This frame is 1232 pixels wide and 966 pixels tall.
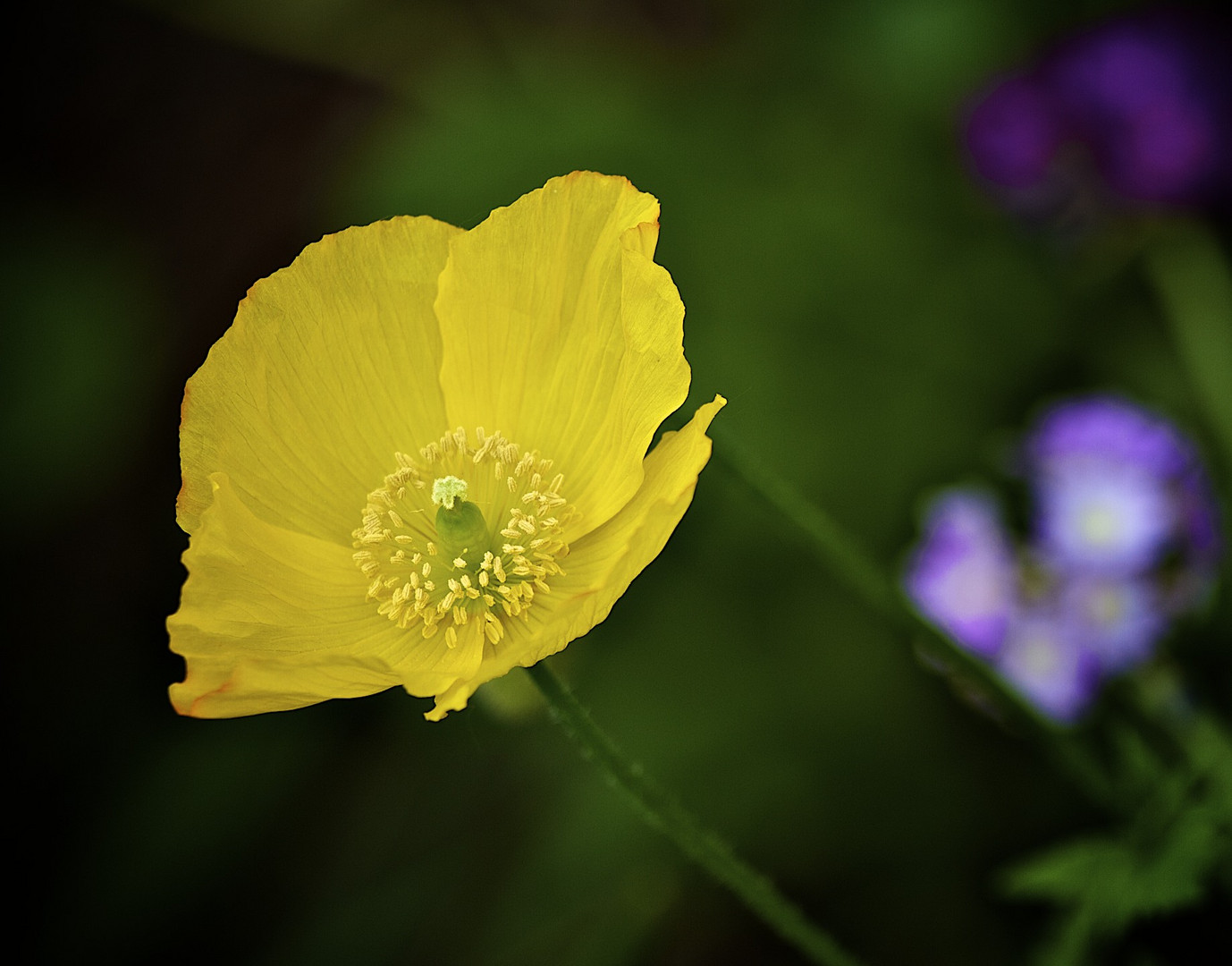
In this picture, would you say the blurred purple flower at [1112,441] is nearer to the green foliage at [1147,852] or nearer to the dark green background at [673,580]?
the dark green background at [673,580]

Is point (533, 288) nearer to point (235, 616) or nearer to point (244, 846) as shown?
point (235, 616)

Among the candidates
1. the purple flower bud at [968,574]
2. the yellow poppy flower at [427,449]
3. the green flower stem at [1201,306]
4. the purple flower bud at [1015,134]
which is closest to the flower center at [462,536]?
the yellow poppy flower at [427,449]

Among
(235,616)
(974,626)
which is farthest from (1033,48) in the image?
(235,616)

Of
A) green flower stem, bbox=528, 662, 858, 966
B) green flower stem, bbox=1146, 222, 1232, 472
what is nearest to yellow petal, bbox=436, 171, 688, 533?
green flower stem, bbox=528, 662, 858, 966

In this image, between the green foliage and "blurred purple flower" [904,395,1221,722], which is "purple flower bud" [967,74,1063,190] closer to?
"blurred purple flower" [904,395,1221,722]

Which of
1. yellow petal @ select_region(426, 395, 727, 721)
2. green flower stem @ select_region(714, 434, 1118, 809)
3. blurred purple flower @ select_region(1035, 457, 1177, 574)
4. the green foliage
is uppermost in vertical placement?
yellow petal @ select_region(426, 395, 727, 721)
